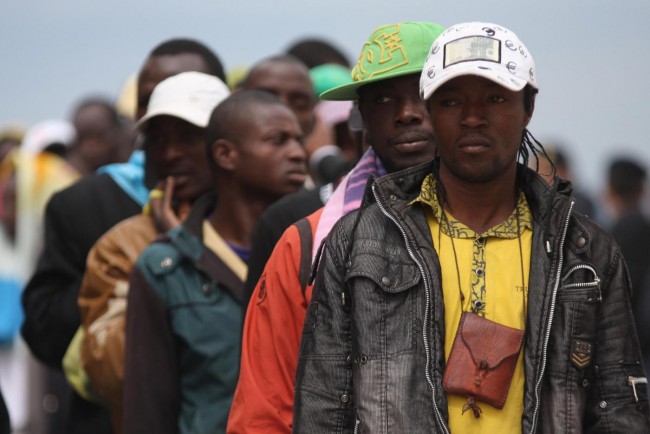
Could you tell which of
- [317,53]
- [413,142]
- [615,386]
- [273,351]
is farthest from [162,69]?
[615,386]

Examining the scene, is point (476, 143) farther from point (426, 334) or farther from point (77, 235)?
point (77, 235)

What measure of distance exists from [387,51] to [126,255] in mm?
1784

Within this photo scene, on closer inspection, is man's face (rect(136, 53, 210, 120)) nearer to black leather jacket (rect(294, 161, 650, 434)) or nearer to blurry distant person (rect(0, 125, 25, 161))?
black leather jacket (rect(294, 161, 650, 434))

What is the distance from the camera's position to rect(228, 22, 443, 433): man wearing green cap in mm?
4664

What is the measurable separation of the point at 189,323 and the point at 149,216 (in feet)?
2.96

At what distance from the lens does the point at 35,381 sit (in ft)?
34.3

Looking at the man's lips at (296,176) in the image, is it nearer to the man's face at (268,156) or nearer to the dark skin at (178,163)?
the man's face at (268,156)

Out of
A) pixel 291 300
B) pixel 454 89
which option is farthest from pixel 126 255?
Answer: pixel 454 89

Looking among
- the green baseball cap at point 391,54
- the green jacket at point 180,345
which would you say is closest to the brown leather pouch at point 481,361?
the green baseball cap at point 391,54

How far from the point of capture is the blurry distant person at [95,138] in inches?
444

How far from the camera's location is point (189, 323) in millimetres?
5746

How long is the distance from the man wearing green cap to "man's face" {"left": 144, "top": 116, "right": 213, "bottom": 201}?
150 centimetres

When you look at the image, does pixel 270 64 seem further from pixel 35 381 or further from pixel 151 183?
pixel 35 381

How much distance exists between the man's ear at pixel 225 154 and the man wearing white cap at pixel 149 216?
0.30 meters
